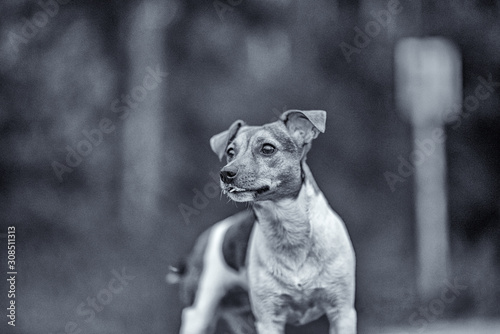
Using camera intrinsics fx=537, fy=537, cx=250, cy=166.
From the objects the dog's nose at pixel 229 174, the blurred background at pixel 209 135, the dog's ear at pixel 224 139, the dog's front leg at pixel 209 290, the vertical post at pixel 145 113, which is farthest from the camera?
the vertical post at pixel 145 113

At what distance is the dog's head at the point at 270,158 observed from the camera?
2.44 meters

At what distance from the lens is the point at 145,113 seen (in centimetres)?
532

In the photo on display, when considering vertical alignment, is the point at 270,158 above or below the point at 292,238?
above

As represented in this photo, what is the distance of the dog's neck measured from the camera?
2.63 metres

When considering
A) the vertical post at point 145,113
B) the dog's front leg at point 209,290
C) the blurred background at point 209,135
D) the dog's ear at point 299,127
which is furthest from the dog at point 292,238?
the vertical post at point 145,113

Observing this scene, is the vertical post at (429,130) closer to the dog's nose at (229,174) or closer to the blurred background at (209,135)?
the blurred background at (209,135)

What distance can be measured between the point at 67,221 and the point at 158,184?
3.02 feet

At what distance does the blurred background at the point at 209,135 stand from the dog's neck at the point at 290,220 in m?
2.22

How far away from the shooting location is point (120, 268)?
16.1 feet

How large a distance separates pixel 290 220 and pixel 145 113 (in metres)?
3.05

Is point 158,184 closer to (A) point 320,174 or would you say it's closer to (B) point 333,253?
(A) point 320,174

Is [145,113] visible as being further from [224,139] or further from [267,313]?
[267,313]

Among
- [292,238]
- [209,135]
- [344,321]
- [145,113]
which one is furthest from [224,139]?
[145,113]

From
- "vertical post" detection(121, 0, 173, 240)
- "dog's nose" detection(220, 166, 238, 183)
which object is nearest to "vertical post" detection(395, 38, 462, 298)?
"vertical post" detection(121, 0, 173, 240)
